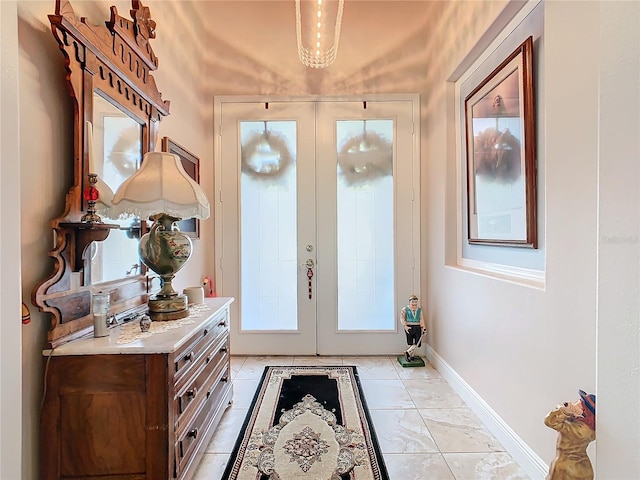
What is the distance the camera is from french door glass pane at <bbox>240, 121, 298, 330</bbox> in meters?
3.36

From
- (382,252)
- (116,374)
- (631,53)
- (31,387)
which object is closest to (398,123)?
(382,252)

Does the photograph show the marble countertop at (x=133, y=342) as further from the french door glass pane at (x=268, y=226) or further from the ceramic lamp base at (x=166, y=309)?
the french door glass pane at (x=268, y=226)

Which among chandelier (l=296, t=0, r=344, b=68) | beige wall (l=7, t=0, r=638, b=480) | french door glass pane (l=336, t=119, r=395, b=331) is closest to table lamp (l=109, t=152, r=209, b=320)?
beige wall (l=7, t=0, r=638, b=480)

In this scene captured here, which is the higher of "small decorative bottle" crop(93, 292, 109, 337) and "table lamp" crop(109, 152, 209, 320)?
"table lamp" crop(109, 152, 209, 320)

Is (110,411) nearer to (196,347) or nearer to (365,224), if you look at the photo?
(196,347)

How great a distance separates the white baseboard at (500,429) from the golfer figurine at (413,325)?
1.10 feet

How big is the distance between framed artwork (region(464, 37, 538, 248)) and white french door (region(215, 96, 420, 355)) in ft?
2.95

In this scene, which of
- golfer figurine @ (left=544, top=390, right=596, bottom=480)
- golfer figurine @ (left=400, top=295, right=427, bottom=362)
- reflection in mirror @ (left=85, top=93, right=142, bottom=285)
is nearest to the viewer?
golfer figurine @ (left=544, top=390, right=596, bottom=480)

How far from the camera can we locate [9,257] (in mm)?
837

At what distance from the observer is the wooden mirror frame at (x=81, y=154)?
1.30 meters

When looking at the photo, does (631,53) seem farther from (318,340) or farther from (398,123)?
(318,340)

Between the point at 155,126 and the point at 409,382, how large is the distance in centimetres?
265

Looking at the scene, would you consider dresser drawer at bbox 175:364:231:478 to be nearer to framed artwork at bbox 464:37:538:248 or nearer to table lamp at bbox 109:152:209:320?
table lamp at bbox 109:152:209:320

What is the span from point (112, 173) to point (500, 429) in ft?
8.21
